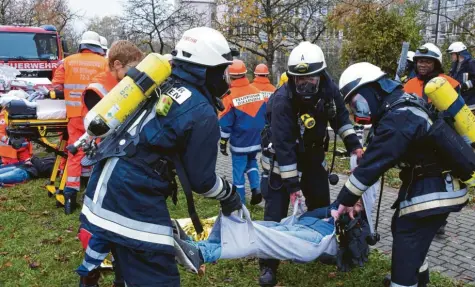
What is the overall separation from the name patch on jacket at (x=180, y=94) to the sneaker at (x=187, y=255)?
0.92 m

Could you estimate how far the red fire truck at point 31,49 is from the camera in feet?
41.6

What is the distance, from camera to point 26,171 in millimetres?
7867

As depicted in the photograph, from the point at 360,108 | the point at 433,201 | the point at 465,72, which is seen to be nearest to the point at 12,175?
the point at 360,108

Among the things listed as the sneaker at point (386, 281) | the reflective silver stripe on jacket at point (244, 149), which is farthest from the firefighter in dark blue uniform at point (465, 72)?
the sneaker at point (386, 281)

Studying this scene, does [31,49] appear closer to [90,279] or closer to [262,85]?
[262,85]

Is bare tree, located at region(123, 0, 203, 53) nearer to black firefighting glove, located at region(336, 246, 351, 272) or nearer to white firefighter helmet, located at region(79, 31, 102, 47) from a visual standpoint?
white firefighter helmet, located at region(79, 31, 102, 47)

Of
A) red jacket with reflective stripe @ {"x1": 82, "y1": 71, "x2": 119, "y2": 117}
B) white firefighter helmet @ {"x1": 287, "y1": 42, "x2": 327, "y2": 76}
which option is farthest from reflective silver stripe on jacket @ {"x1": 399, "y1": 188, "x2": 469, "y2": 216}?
red jacket with reflective stripe @ {"x1": 82, "y1": 71, "x2": 119, "y2": 117}

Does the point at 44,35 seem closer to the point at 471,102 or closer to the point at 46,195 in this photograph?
the point at 46,195

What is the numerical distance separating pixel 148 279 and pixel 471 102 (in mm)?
8829

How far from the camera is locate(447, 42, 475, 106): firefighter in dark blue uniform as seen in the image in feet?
29.9

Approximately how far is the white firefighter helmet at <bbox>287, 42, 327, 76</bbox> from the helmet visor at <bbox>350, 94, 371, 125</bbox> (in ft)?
2.12

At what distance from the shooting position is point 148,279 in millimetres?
2602

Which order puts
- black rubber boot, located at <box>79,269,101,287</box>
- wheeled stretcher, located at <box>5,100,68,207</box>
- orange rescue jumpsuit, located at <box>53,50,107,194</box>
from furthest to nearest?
wheeled stretcher, located at <box>5,100,68,207</box> → orange rescue jumpsuit, located at <box>53,50,107,194</box> → black rubber boot, located at <box>79,269,101,287</box>

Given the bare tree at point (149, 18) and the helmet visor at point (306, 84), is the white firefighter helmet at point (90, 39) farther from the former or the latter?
the bare tree at point (149, 18)
